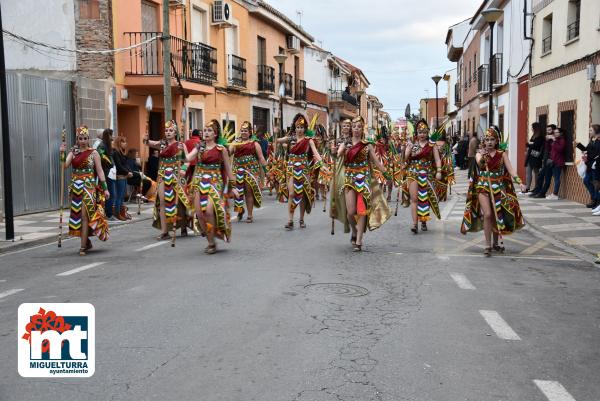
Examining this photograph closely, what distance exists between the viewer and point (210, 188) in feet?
29.3

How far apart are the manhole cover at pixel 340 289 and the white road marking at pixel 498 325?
4.07 feet

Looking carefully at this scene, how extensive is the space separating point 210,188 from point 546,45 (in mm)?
14424

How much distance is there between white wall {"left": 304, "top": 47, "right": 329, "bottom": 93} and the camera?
4200 centimetres

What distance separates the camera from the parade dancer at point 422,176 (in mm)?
11086

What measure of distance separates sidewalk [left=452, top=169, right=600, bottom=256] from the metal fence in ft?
34.9

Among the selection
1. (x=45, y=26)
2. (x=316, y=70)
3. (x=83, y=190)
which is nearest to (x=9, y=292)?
(x=83, y=190)

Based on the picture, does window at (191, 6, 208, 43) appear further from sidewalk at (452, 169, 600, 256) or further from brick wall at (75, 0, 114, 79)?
sidewalk at (452, 169, 600, 256)

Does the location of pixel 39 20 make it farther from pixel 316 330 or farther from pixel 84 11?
pixel 316 330

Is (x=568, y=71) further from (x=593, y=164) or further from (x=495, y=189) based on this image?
(x=495, y=189)

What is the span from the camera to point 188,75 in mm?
21484

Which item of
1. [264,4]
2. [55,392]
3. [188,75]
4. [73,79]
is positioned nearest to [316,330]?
[55,392]

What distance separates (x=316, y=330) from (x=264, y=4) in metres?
26.7

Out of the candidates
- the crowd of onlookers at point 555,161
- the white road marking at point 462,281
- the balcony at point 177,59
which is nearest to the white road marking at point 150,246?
the white road marking at point 462,281

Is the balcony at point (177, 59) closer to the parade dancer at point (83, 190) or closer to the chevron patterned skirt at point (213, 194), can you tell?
the parade dancer at point (83, 190)
